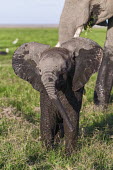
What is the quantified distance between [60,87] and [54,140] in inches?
31.5

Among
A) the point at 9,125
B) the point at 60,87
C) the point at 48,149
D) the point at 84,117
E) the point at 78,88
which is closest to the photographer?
the point at 60,87

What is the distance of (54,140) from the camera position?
369 centimetres

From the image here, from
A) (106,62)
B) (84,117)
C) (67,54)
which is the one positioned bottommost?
(84,117)

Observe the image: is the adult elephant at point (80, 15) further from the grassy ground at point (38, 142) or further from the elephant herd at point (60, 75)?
the grassy ground at point (38, 142)

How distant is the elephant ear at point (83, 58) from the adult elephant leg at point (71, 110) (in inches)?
4.4

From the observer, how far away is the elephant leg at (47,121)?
3.41 m

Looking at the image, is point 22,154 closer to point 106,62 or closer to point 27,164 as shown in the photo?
point 27,164

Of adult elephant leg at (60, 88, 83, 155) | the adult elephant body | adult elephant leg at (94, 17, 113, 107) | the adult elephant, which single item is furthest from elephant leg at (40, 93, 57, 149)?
adult elephant leg at (94, 17, 113, 107)

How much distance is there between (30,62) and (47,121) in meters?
0.60

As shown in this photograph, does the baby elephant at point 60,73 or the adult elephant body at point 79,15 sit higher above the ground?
the adult elephant body at point 79,15

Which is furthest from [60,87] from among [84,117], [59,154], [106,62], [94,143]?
[106,62]

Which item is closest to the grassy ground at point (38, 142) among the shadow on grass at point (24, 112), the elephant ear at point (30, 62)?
the shadow on grass at point (24, 112)

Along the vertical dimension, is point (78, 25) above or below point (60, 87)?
above

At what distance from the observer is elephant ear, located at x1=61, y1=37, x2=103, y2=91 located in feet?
10.8
